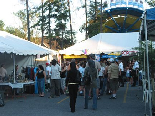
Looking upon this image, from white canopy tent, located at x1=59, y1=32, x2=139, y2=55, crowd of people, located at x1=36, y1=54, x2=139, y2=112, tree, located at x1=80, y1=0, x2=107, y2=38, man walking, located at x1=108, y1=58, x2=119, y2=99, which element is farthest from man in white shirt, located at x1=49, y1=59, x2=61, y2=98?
tree, located at x1=80, y1=0, x2=107, y2=38

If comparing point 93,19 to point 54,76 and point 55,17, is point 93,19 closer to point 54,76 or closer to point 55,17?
point 55,17

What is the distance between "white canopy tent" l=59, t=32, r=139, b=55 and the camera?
20469mm

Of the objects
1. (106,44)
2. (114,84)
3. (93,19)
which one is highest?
(93,19)

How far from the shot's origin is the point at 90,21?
3816 centimetres

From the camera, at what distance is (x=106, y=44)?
21078mm

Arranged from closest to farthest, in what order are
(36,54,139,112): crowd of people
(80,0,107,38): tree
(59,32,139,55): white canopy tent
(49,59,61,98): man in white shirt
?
(36,54,139,112): crowd of people → (49,59,61,98): man in white shirt → (59,32,139,55): white canopy tent → (80,0,107,38): tree

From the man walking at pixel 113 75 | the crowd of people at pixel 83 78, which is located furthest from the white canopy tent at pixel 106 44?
the man walking at pixel 113 75

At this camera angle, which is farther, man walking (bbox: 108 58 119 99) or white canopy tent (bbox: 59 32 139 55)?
white canopy tent (bbox: 59 32 139 55)

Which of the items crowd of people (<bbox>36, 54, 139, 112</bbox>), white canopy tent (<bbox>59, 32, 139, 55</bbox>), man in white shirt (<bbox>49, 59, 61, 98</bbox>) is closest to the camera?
crowd of people (<bbox>36, 54, 139, 112</bbox>)

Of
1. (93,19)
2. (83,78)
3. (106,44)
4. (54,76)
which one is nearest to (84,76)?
(83,78)

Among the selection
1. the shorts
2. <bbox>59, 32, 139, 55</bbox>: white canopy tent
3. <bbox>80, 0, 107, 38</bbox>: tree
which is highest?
<bbox>80, 0, 107, 38</bbox>: tree

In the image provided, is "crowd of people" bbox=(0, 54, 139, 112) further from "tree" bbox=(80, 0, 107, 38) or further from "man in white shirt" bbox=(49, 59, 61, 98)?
"tree" bbox=(80, 0, 107, 38)

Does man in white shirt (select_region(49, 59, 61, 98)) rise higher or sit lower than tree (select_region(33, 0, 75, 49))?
lower

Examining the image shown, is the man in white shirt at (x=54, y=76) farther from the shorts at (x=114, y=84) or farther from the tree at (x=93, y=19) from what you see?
the tree at (x=93, y=19)
